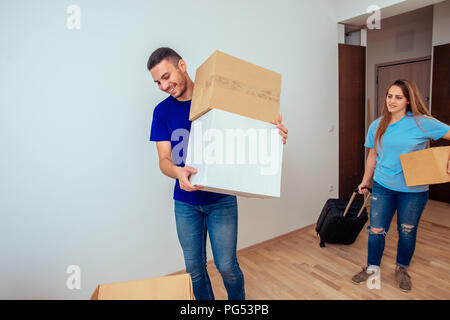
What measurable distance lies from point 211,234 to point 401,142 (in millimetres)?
1222

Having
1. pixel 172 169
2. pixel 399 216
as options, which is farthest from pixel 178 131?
pixel 399 216

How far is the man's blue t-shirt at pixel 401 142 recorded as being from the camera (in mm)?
1592

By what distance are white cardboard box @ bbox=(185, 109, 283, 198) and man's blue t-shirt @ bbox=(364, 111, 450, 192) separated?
0.99 m

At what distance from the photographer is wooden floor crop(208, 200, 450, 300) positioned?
1764mm

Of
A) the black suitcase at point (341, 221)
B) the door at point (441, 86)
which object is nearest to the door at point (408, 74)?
the door at point (441, 86)

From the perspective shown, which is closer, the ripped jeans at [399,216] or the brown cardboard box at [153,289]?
the brown cardboard box at [153,289]

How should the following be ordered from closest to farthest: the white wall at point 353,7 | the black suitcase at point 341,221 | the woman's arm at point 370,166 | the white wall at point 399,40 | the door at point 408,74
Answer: the woman's arm at point 370,166 → the black suitcase at point 341,221 → the white wall at point 353,7 → the white wall at point 399,40 → the door at point 408,74

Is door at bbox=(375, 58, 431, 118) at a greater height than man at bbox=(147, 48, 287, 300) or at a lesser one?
greater

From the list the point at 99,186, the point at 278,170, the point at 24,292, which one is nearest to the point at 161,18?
the point at 99,186

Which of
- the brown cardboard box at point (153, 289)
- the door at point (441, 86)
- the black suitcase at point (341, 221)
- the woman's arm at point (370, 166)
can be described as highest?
the door at point (441, 86)

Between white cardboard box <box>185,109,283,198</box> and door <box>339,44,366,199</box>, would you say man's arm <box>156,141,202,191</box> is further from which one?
door <box>339,44,366,199</box>

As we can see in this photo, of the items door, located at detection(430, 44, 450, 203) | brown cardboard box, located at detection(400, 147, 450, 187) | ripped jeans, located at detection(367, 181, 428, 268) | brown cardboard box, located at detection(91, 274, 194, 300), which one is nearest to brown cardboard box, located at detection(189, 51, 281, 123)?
brown cardboard box, located at detection(91, 274, 194, 300)

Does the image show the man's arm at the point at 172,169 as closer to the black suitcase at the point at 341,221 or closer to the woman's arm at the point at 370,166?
the woman's arm at the point at 370,166

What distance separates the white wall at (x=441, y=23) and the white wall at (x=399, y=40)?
50 cm
